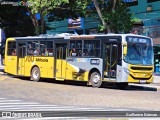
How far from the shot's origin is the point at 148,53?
76.0 ft

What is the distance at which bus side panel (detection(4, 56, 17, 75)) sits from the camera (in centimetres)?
2901

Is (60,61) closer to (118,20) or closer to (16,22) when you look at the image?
(118,20)

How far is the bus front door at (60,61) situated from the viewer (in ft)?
83.8

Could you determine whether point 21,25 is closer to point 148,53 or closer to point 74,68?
point 74,68

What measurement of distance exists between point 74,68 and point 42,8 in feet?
22.9

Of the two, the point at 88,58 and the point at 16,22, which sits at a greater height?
the point at 16,22

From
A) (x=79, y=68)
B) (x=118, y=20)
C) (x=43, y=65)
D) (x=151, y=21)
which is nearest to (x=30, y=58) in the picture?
(x=43, y=65)

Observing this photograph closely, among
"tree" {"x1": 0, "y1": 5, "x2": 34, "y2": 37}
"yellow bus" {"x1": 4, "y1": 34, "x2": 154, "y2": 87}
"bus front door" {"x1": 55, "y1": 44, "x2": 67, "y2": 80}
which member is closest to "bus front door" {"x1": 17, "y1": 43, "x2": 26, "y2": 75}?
"yellow bus" {"x1": 4, "y1": 34, "x2": 154, "y2": 87}

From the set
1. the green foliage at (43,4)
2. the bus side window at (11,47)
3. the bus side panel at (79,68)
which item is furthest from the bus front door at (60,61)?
the bus side window at (11,47)

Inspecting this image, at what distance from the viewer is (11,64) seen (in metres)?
29.4

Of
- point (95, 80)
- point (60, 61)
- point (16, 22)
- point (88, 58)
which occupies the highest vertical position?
point (16, 22)

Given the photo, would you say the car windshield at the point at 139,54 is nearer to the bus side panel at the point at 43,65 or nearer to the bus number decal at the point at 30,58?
the bus side panel at the point at 43,65

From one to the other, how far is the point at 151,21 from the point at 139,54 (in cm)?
1398

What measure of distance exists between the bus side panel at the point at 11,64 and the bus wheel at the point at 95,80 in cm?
730
